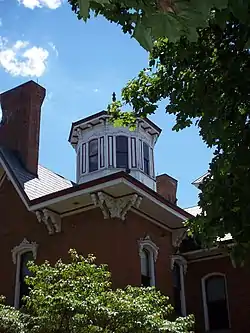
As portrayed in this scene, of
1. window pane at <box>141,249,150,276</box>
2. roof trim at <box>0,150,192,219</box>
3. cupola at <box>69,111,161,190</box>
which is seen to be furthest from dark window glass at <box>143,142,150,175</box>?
window pane at <box>141,249,150,276</box>

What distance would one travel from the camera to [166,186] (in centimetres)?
2591

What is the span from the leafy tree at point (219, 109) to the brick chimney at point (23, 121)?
11896 mm

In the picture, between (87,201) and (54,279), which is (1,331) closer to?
(54,279)

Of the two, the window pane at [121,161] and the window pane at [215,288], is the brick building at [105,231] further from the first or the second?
the window pane at [121,161]

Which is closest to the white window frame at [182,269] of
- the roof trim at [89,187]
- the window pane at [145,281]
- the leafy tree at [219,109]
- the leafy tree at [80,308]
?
the window pane at [145,281]

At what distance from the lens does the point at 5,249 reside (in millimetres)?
17203

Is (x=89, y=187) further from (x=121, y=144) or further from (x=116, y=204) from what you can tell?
(x=121, y=144)

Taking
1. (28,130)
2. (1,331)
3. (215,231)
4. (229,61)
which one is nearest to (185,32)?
(215,231)

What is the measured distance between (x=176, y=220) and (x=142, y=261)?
1847mm

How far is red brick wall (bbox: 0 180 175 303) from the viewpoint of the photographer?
14.7 metres

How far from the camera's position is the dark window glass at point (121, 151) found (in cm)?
2453

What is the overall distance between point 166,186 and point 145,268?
1019 cm

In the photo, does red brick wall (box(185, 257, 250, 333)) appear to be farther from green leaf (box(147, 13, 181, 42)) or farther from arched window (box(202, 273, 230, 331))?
green leaf (box(147, 13, 181, 42))

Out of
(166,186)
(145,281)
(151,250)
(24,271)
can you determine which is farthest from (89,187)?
(166,186)
